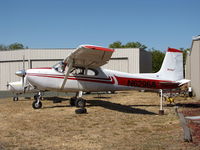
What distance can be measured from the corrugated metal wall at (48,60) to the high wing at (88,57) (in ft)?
54.8

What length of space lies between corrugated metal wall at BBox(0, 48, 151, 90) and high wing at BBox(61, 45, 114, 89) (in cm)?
1671

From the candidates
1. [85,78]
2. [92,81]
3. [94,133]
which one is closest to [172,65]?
[92,81]

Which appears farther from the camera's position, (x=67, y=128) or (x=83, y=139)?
(x=67, y=128)

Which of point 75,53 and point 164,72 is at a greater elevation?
point 75,53

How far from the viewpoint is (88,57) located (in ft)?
35.2

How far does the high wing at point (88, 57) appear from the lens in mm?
9422

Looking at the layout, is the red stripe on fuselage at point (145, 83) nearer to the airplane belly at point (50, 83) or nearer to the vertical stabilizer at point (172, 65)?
the vertical stabilizer at point (172, 65)

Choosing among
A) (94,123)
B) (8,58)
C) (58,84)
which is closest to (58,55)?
(8,58)

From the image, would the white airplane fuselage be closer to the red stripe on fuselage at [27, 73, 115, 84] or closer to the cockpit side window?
the red stripe on fuselage at [27, 73, 115, 84]

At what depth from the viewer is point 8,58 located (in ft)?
101

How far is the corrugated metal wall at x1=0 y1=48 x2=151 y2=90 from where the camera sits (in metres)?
28.3

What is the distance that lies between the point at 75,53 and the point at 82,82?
1.97 metres

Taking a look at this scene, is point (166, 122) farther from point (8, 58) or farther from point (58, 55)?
point (8, 58)

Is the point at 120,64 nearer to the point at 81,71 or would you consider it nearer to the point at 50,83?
the point at 81,71
